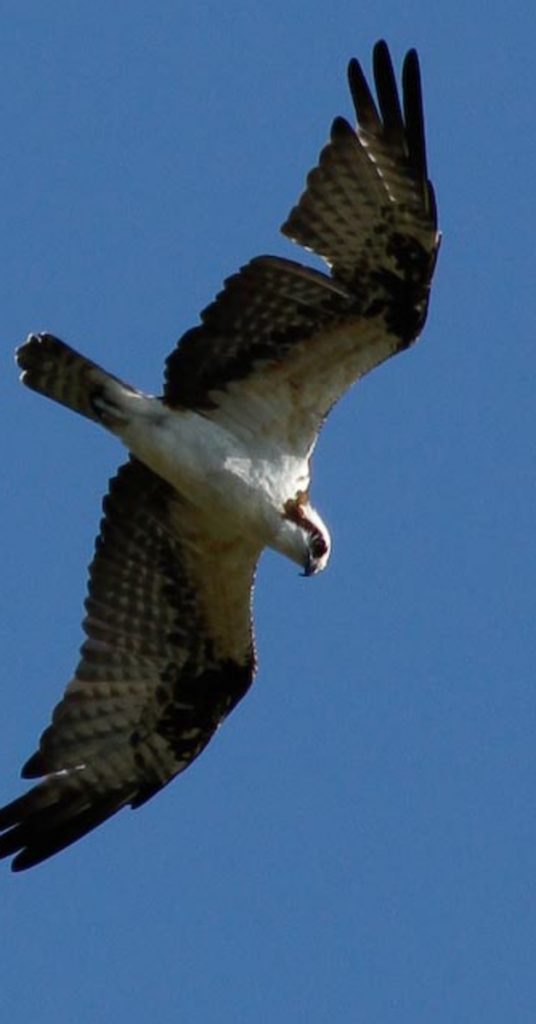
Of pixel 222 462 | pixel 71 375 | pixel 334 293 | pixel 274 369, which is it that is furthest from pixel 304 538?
pixel 71 375

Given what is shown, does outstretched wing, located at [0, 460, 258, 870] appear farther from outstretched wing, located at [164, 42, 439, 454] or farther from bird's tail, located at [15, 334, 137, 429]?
outstretched wing, located at [164, 42, 439, 454]

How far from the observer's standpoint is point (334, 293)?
1198 cm

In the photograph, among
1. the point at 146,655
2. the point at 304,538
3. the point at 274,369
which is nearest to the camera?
the point at 304,538

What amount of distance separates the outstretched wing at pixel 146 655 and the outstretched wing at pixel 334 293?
2.20 feet

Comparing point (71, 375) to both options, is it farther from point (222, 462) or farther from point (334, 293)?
point (334, 293)

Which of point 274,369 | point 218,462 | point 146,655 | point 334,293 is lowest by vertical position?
point 146,655

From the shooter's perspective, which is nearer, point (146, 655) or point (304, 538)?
point (304, 538)

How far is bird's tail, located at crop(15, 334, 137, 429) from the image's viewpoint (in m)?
12.0

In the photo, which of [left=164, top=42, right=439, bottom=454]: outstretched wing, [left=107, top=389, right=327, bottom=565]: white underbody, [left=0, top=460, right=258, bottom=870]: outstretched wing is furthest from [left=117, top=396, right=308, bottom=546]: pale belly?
[left=0, top=460, right=258, bottom=870]: outstretched wing

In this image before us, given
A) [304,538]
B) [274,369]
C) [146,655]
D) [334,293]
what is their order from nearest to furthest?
[304,538] → [334,293] → [274,369] → [146,655]

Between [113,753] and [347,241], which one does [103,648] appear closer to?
[113,753]

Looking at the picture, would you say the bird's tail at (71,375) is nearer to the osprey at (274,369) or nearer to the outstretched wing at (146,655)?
the osprey at (274,369)

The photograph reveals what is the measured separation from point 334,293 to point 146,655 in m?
2.02

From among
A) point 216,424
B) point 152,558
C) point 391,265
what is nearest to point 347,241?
point 391,265
